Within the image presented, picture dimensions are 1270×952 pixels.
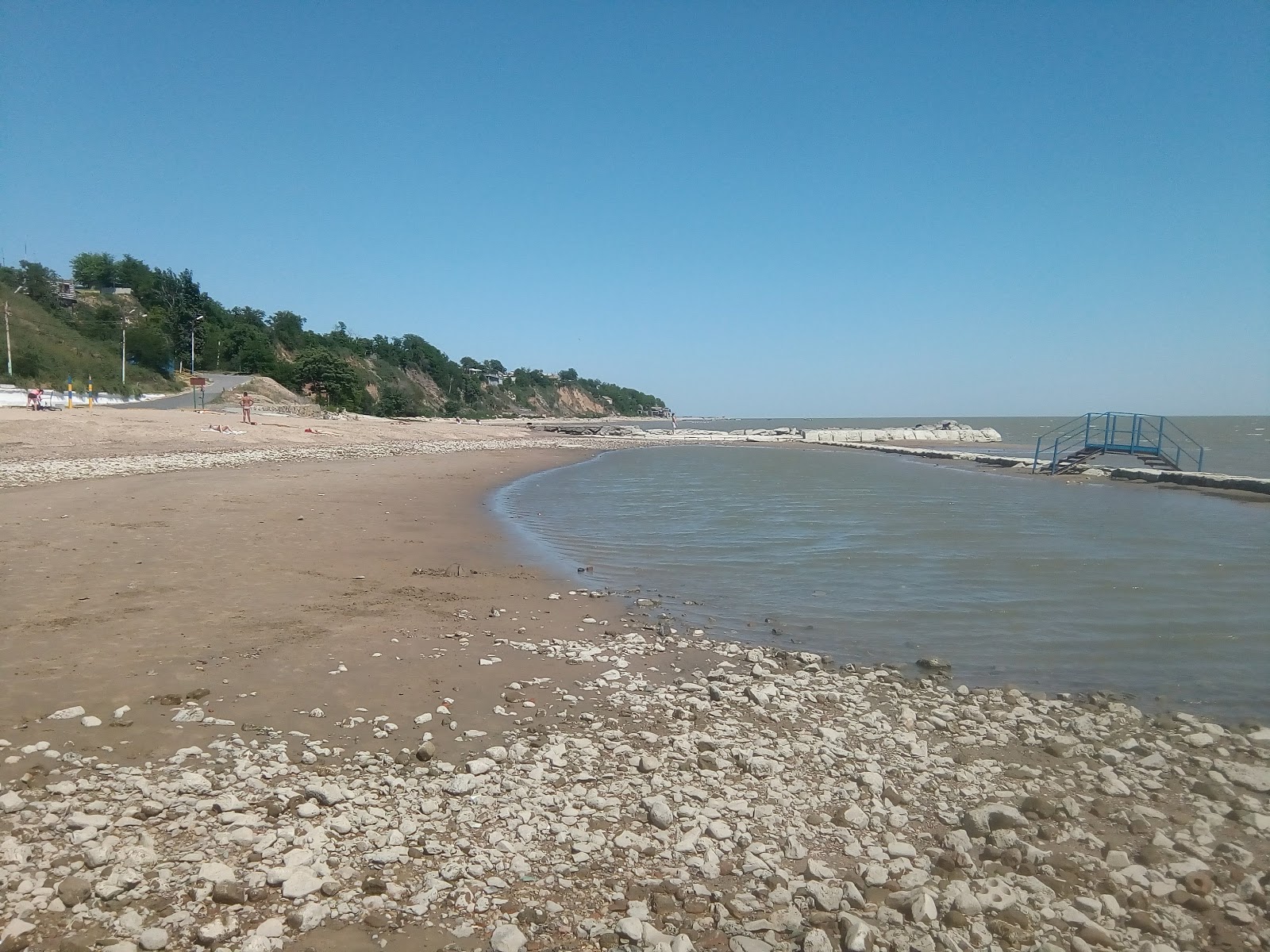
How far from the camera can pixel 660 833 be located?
420 centimetres

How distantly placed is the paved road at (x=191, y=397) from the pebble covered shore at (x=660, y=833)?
47.4 meters

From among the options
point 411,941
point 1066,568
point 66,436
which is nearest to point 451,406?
point 66,436

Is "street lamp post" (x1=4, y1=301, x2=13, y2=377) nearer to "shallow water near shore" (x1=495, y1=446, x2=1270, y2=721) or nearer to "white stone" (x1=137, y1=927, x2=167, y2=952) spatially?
"shallow water near shore" (x1=495, y1=446, x2=1270, y2=721)

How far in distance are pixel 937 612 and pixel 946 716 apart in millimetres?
3925

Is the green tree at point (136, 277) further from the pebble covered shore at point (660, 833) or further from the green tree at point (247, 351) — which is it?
the pebble covered shore at point (660, 833)

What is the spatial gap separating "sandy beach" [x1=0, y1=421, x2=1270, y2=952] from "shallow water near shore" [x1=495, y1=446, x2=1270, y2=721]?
121 centimetres

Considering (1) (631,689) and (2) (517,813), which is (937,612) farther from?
(2) (517,813)

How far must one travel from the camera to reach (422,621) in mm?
8289

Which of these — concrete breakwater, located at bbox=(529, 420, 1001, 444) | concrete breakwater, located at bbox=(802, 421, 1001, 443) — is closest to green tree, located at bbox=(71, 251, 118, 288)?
concrete breakwater, located at bbox=(529, 420, 1001, 444)

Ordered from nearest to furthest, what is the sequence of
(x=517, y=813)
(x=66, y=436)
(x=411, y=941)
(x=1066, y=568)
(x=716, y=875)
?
(x=411, y=941)
(x=716, y=875)
(x=517, y=813)
(x=1066, y=568)
(x=66, y=436)

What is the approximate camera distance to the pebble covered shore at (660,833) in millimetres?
3430

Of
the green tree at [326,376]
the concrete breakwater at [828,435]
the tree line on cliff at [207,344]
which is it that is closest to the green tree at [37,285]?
the tree line on cliff at [207,344]

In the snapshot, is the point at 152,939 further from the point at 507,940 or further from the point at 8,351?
the point at 8,351

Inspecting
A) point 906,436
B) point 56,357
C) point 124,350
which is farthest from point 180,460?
point 906,436
